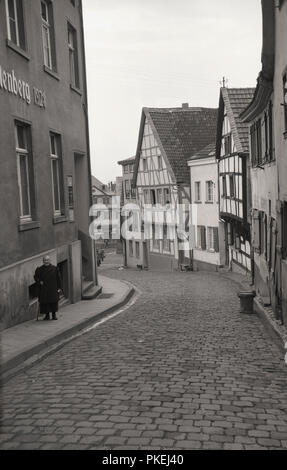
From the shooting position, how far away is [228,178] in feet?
98.6

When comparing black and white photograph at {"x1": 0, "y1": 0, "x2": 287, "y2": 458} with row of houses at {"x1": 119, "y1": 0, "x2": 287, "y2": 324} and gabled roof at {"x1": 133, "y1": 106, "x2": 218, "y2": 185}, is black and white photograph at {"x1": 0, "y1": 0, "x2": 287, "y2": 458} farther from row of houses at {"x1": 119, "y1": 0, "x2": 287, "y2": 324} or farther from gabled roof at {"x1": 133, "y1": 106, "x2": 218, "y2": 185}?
gabled roof at {"x1": 133, "y1": 106, "x2": 218, "y2": 185}

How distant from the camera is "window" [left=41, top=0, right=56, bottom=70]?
14.8 meters

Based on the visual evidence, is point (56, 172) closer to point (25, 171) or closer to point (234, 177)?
point (25, 171)

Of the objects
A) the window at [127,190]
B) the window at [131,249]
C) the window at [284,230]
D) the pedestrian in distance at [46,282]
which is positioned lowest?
the window at [131,249]

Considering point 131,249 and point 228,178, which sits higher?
point 228,178

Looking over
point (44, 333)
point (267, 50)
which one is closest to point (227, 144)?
point (267, 50)

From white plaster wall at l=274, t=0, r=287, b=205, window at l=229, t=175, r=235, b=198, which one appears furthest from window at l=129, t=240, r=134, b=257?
white plaster wall at l=274, t=0, r=287, b=205

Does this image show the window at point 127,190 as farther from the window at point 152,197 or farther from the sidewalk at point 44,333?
the sidewalk at point 44,333

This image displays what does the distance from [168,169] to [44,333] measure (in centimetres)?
2898

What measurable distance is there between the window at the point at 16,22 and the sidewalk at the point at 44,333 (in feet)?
18.8

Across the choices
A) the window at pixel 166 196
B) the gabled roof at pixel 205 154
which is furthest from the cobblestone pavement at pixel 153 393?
the window at pixel 166 196

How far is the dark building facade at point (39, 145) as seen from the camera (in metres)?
11.2

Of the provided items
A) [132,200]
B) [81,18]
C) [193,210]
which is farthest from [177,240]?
[81,18]

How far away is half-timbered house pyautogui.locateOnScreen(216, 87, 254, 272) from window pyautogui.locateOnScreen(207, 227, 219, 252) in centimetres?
75
